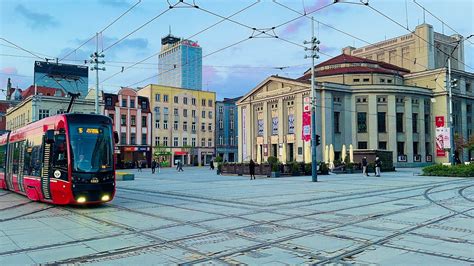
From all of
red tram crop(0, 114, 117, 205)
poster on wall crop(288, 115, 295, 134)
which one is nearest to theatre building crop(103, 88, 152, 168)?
poster on wall crop(288, 115, 295, 134)

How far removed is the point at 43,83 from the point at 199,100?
1132 inches

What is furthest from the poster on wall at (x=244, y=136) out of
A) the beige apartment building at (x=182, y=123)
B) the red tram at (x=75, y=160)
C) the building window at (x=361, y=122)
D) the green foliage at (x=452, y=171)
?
the red tram at (x=75, y=160)

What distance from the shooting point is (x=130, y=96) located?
7400cm

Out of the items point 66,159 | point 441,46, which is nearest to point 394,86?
point 441,46

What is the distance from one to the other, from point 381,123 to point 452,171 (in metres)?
32.0

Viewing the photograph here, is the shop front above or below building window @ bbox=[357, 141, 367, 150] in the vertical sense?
below

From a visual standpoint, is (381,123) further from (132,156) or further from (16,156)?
(16,156)

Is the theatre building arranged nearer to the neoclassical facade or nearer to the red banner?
the neoclassical facade

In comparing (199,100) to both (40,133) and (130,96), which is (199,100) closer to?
(130,96)

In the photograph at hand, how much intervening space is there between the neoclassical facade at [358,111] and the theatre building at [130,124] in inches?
752

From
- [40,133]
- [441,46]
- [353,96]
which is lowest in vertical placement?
[40,133]

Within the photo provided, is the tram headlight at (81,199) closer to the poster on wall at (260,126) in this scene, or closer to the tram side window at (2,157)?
the tram side window at (2,157)

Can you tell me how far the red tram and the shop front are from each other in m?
57.5

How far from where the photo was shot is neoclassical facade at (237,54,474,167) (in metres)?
62.2
